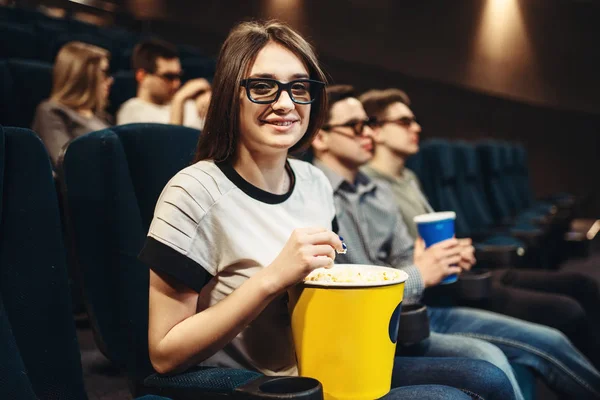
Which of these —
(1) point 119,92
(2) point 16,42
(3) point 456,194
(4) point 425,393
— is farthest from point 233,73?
(2) point 16,42

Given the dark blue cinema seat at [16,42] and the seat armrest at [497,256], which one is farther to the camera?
the dark blue cinema seat at [16,42]

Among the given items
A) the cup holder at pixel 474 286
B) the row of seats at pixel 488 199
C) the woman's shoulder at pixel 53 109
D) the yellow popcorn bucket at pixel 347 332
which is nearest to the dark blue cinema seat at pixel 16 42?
the woman's shoulder at pixel 53 109

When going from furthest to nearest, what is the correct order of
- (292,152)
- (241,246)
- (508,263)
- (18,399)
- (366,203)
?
(508,263)
(366,203)
(292,152)
(241,246)
(18,399)

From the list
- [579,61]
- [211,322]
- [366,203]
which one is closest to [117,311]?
[211,322]

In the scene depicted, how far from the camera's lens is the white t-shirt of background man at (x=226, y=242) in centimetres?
57

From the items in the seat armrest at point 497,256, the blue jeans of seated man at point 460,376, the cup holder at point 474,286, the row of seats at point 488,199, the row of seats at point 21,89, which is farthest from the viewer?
the row of seats at point 488,199

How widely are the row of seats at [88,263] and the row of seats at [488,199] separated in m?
1.15

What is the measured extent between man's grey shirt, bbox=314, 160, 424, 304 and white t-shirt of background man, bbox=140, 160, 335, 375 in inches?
12.8

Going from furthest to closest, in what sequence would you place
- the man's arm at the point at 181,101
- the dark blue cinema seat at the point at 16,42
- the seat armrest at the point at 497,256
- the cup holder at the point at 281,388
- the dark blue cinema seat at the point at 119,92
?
1. the dark blue cinema seat at the point at 16,42
2. the dark blue cinema seat at the point at 119,92
3. the man's arm at the point at 181,101
4. the seat armrest at the point at 497,256
5. the cup holder at the point at 281,388

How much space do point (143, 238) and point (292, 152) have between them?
191mm

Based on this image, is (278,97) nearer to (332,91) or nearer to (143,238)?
(143,238)

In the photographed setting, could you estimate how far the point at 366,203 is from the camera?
40.7 inches

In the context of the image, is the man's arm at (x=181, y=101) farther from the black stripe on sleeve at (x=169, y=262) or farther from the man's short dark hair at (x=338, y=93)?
the black stripe on sleeve at (x=169, y=262)

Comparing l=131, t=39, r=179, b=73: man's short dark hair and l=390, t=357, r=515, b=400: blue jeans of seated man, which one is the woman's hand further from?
l=131, t=39, r=179, b=73: man's short dark hair
